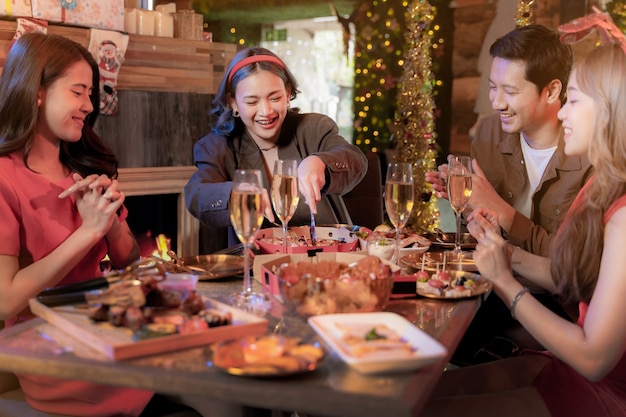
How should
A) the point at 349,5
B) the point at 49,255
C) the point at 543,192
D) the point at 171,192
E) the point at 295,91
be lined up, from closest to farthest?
1. the point at 49,255
2. the point at 543,192
3. the point at 295,91
4. the point at 171,192
5. the point at 349,5

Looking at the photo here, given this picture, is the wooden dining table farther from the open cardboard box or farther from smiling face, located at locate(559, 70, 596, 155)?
smiling face, located at locate(559, 70, 596, 155)

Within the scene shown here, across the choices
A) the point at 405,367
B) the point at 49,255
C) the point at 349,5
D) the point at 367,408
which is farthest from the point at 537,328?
the point at 349,5

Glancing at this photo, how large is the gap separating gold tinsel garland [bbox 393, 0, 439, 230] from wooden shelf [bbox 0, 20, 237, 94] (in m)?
2.63

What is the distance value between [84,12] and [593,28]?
8.98 feet

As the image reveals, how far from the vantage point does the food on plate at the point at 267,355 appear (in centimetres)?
109

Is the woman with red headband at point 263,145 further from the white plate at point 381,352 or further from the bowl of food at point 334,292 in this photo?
the white plate at point 381,352

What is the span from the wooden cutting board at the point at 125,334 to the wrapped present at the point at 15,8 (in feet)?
8.16

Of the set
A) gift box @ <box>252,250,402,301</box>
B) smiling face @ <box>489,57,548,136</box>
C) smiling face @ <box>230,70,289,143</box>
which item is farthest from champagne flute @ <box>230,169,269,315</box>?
smiling face @ <box>489,57,548,136</box>

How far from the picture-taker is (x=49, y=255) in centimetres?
177

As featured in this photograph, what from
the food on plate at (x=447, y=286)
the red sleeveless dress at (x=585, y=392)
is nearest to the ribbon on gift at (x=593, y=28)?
the red sleeveless dress at (x=585, y=392)

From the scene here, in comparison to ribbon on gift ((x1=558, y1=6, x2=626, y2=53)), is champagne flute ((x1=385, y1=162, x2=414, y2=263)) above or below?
below

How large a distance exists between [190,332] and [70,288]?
1.05 ft

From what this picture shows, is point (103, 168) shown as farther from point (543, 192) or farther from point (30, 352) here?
point (543, 192)

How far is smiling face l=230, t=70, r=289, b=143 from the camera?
271 cm
